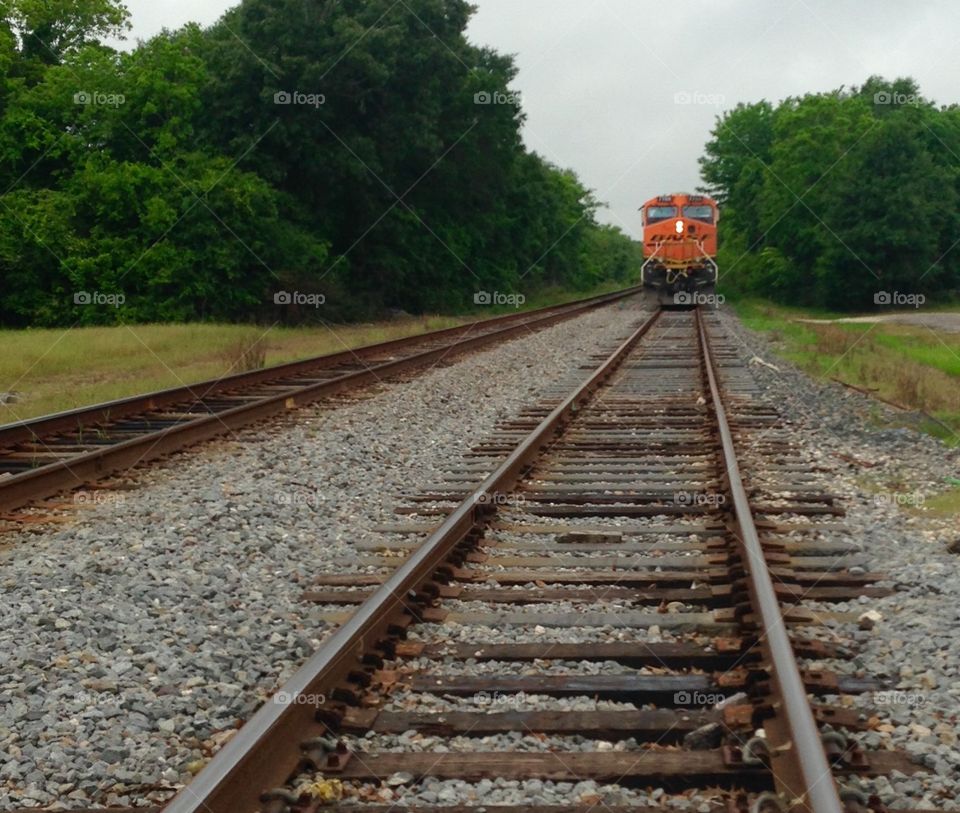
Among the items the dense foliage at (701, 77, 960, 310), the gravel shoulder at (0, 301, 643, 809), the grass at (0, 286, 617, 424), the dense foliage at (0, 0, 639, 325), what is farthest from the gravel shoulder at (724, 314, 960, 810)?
→ the dense foliage at (701, 77, 960, 310)

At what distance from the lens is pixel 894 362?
60.7ft

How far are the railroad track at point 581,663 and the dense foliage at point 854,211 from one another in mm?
41063

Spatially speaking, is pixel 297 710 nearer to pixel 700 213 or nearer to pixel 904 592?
pixel 904 592

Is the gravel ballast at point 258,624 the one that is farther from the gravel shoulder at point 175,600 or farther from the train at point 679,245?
the train at point 679,245

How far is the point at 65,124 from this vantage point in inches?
1228

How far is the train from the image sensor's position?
35250mm

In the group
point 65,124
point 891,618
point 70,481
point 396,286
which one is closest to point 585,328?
point 396,286

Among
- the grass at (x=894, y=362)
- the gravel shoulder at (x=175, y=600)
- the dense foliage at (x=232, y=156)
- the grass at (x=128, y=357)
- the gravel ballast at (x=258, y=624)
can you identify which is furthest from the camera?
the dense foliage at (x=232, y=156)

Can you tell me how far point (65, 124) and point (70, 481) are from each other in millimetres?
26353

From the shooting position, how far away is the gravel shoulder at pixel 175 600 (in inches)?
142

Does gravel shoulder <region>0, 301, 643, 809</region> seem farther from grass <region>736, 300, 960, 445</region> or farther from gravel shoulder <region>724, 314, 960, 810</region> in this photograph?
grass <region>736, 300, 960, 445</region>

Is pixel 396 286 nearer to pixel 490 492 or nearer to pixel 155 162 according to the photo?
pixel 155 162

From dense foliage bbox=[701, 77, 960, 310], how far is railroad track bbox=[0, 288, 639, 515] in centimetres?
3427

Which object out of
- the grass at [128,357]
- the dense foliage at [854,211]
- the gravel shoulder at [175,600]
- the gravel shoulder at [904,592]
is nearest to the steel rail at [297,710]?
the gravel shoulder at [175,600]
